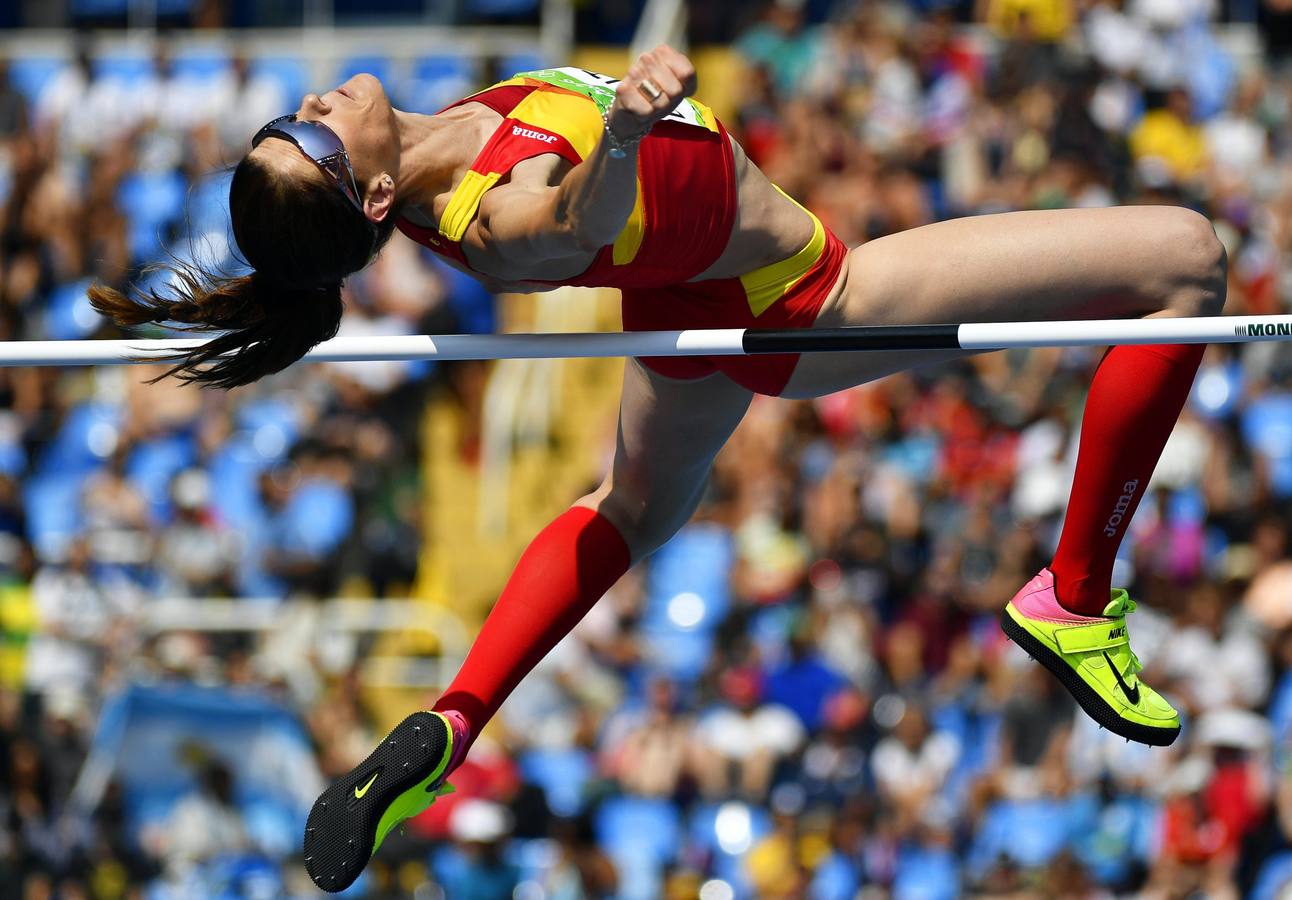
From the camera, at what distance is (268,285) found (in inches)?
162

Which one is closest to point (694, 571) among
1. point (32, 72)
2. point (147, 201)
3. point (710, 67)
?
point (710, 67)

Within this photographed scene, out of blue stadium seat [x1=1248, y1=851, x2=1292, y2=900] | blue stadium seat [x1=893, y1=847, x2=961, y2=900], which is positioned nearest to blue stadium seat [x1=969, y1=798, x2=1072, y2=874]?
blue stadium seat [x1=893, y1=847, x2=961, y2=900]

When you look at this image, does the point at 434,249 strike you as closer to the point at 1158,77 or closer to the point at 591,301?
the point at 591,301

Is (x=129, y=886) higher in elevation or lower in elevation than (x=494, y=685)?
lower

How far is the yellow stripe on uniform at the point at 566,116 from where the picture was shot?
4086 millimetres

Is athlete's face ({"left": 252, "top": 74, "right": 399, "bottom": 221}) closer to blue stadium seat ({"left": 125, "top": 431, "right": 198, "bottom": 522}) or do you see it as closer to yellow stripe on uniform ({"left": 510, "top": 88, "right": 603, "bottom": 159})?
yellow stripe on uniform ({"left": 510, "top": 88, "right": 603, "bottom": 159})

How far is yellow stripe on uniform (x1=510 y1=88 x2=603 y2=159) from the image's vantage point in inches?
161

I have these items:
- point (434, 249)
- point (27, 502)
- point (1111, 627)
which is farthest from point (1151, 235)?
point (27, 502)

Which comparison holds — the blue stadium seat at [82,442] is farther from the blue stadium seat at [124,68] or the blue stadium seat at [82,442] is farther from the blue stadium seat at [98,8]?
the blue stadium seat at [98,8]

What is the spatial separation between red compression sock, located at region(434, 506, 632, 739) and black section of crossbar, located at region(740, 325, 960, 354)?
775 millimetres

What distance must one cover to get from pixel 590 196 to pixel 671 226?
360 millimetres

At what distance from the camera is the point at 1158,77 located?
11.4m

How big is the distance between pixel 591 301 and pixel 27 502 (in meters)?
3.36

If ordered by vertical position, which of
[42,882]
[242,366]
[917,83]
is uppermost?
[242,366]
